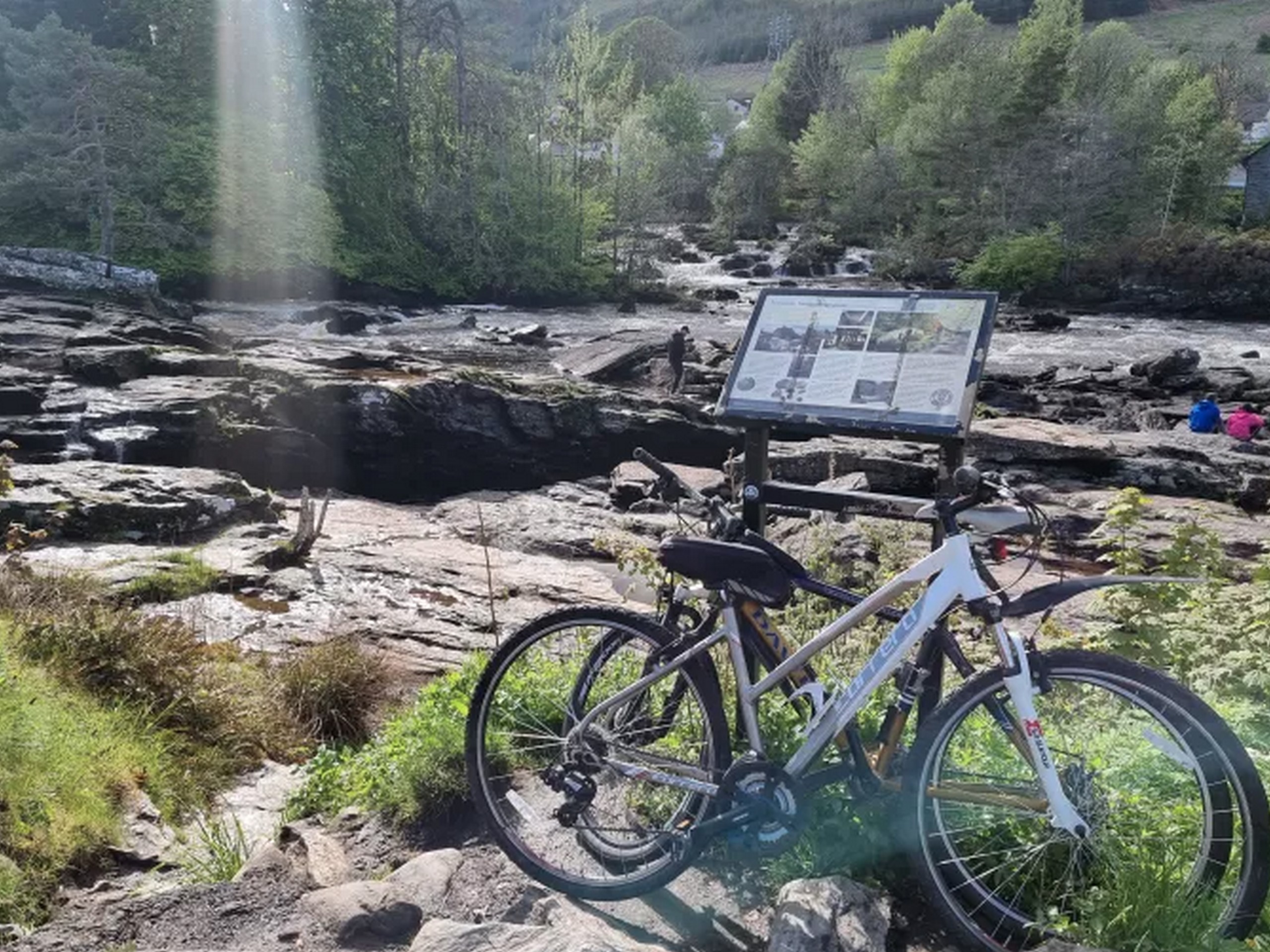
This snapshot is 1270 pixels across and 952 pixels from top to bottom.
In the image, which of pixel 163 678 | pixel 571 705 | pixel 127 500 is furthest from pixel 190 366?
pixel 571 705

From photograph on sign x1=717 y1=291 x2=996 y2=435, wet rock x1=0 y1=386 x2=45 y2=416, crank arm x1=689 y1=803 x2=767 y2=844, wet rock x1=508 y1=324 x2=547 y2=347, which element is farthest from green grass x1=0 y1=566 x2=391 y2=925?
wet rock x1=508 y1=324 x2=547 y2=347

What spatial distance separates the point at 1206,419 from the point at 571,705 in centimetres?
1800

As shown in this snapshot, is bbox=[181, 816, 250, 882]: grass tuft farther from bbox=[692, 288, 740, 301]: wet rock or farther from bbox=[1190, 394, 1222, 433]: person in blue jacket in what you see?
bbox=[692, 288, 740, 301]: wet rock

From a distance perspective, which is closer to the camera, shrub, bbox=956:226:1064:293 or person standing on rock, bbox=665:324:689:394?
person standing on rock, bbox=665:324:689:394

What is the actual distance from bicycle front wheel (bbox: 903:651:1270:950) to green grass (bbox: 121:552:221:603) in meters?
6.78

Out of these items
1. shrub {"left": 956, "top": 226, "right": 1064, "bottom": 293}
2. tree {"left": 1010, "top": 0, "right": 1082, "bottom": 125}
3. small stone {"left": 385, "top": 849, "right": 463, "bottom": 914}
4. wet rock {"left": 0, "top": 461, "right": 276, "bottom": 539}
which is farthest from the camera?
tree {"left": 1010, "top": 0, "right": 1082, "bottom": 125}

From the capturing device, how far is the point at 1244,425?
55.5 ft

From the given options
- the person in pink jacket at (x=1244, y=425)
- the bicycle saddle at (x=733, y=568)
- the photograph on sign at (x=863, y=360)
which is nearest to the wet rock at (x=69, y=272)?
the photograph on sign at (x=863, y=360)

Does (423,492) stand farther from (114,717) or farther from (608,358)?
(114,717)

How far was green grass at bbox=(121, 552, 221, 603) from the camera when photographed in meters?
8.07

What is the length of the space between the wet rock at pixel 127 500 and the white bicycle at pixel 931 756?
305 inches

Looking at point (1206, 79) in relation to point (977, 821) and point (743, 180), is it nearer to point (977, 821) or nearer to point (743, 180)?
point (743, 180)

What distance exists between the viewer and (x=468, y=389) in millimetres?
16172

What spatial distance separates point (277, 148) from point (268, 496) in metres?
33.8
